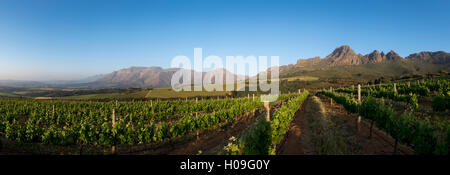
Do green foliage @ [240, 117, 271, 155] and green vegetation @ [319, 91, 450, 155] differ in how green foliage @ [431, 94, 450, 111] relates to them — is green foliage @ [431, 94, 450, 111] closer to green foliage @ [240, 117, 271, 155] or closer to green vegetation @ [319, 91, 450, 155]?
green vegetation @ [319, 91, 450, 155]

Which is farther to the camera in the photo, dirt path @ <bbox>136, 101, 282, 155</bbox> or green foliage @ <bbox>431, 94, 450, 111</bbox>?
green foliage @ <bbox>431, 94, 450, 111</bbox>

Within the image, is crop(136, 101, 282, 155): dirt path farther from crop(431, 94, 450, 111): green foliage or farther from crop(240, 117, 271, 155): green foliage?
crop(431, 94, 450, 111): green foliage

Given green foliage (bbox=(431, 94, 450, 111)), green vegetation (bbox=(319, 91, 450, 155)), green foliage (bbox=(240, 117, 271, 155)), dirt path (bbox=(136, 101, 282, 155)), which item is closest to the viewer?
green vegetation (bbox=(319, 91, 450, 155))

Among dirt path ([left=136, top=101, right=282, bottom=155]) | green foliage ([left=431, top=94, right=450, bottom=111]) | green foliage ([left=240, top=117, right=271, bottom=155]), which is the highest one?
green foliage ([left=431, top=94, right=450, bottom=111])

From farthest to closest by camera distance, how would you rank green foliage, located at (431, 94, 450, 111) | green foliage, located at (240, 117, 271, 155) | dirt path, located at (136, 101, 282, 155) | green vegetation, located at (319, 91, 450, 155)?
green foliage, located at (431, 94, 450, 111), dirt path, located at (136, 101, 282, 155), green foliage, located at (240, 117, 271, 155), green vegetation, located at (319, 91, 450, 155)

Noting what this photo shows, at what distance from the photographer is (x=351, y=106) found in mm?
14328

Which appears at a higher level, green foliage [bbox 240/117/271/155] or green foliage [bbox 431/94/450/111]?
green foliage [bbox 431/94/450/111]

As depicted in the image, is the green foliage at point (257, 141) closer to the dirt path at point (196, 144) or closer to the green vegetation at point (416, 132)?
the dirt path at point (196, 144)

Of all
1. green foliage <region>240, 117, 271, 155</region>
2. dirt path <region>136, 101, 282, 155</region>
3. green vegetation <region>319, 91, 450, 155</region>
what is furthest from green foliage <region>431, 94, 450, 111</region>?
dirt path <region>136, 101, 282, 155</region>

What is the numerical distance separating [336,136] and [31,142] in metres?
18.1

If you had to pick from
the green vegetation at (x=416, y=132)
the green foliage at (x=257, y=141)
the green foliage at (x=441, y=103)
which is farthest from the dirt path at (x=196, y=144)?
the green foliage at (x=441, y=103)

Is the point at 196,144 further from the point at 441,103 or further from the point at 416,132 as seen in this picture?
the point at 441,103
